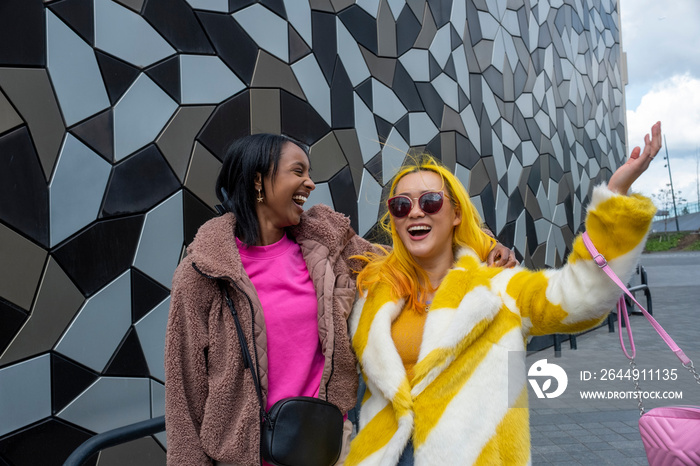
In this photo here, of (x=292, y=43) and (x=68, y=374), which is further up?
(x=292, y=43)

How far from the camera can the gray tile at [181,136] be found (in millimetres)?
4379

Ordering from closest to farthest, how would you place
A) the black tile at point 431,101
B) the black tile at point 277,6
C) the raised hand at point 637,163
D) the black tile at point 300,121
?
the raised hand at point 637,163, the black tile at point 277,6, the black tile at point 300,121, the black tile at point 431,101

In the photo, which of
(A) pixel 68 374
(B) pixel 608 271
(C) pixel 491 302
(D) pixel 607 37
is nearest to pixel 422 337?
(C) pixel 491 302

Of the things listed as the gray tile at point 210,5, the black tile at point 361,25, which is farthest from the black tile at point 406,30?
the gray tile at point 210,5

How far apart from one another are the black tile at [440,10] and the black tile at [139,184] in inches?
206

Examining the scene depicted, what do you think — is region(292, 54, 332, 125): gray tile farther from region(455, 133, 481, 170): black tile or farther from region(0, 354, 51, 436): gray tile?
region(0, 354, 51, 436): gray tile

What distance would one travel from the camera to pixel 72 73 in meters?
3.82

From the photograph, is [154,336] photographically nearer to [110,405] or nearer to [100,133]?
[110,405]

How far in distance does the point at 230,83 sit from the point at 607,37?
50.5 feet

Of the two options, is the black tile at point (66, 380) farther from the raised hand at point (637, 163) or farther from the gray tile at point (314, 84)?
the raised hand at point (637, 163)

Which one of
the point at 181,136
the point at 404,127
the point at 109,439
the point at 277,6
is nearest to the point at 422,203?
the point at 109,439

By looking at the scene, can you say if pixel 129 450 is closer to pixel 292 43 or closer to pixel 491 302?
pixel 491 302

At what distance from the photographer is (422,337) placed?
1.88m

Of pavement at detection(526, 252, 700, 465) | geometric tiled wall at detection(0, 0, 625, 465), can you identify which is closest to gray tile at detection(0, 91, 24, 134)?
geometric tiled wall at detection(0, 0, 625, 465)
